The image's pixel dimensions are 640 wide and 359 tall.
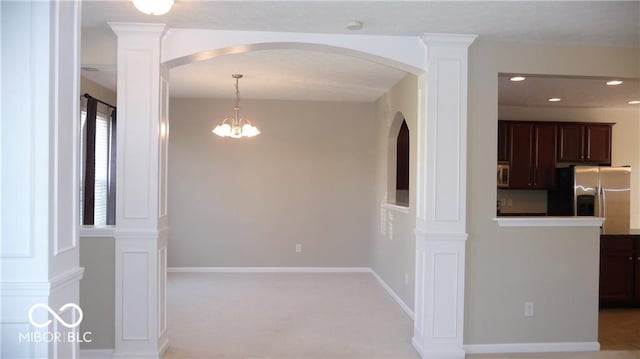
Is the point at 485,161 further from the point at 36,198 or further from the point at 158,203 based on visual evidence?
the point at 36,198

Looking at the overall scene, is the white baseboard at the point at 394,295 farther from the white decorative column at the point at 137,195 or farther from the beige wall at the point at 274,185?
the white decorative column at the point at 137,195

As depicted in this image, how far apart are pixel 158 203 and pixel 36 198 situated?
1.56m

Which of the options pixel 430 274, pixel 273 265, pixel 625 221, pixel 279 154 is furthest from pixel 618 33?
pixel 273 265

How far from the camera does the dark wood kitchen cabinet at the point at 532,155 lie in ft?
20.7

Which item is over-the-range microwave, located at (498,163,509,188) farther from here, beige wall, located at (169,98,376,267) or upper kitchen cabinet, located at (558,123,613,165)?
beige wall, located at (169,98,376,267)

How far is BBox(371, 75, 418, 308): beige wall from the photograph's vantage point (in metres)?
4.60

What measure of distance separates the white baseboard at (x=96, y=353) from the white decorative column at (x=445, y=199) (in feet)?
7.89

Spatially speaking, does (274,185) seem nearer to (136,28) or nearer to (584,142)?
(136,28)

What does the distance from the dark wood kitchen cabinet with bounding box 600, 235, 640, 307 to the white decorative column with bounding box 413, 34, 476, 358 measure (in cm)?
259

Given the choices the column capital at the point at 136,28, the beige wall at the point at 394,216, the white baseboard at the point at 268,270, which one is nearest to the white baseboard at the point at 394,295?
the beige wall at the point at 394,216

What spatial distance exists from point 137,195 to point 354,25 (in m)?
1.99

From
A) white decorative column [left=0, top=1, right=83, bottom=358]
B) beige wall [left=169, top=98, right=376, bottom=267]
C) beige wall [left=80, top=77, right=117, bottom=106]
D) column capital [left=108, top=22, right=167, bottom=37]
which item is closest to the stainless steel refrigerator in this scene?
beige wall [left=169, top=98, right=376, bottom=267]

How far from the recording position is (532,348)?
3.75 meters

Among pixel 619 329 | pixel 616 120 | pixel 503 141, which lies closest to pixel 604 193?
pixel 503 141
